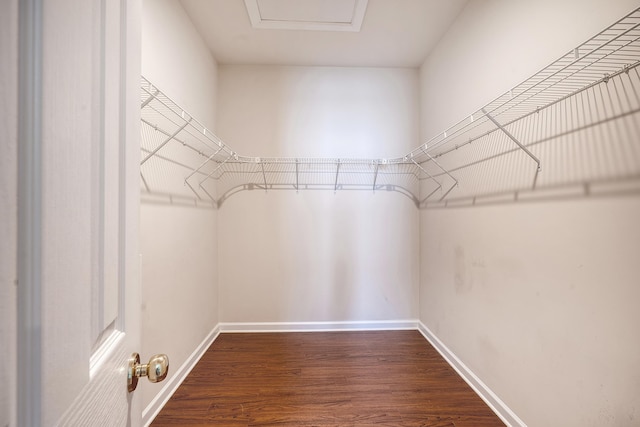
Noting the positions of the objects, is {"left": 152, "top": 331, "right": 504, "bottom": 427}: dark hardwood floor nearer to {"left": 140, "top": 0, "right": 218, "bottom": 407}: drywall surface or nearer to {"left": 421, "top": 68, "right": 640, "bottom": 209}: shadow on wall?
{"left": 140, "top": 0, "right": 218, "bottom": 407}: drywall surface

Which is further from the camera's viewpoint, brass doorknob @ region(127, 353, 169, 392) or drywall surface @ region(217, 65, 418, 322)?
drywall surface @ region(217, 65, 418, 322)

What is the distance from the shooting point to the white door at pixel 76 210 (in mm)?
288

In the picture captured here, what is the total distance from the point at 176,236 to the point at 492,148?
6.63 feet

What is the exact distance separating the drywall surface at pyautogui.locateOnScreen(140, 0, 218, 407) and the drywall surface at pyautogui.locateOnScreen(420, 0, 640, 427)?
1.93m

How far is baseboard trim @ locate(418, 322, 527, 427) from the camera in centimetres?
143

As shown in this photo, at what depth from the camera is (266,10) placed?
186 centimetres

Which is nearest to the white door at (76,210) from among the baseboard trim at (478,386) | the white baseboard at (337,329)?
the white baseboard at (337,329)

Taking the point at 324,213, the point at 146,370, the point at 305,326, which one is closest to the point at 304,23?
the point at 324,213

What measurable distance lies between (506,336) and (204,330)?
6.95 ft

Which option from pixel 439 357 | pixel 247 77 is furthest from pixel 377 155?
pixel 439 357

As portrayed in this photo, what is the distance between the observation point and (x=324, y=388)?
67.4 inches

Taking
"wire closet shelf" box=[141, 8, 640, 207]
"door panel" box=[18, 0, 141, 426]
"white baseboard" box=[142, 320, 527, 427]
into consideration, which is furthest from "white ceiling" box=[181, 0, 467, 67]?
"white baseboard" box=[142, 320, 527, 427]
